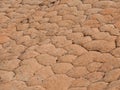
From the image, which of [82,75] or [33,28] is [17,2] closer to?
[33,28]

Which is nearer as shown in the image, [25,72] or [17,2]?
[25,72]

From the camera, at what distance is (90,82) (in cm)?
407

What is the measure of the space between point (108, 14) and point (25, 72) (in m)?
1.71

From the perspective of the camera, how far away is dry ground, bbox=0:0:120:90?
4188 millimetres

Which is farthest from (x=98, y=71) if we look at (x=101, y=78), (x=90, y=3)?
(x=90, y=3)

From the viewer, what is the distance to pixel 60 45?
16.0 ft

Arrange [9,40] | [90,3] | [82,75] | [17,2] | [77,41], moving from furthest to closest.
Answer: [17,2]
[90,3]
[9,40]
[77,41]
[82,75]

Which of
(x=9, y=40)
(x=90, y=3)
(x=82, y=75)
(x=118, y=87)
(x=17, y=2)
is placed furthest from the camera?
(x=17, y=2)

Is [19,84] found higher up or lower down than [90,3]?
lower down

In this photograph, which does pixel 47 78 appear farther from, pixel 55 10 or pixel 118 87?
pixel 55 10

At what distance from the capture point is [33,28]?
5.46 m

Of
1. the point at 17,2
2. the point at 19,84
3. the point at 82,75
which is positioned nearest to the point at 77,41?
the point at 82,75

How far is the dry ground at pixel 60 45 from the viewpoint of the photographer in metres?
4.19

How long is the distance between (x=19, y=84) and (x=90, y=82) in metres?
0.82
